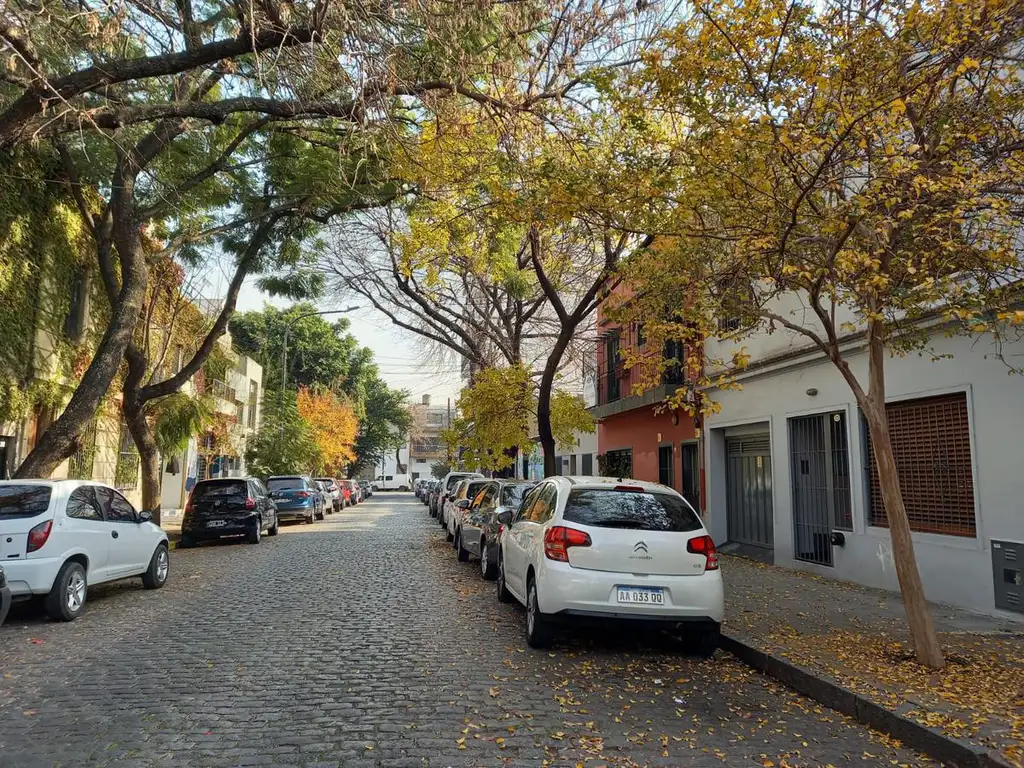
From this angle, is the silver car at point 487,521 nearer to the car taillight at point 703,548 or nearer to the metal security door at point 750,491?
the car taillight at point 703,548

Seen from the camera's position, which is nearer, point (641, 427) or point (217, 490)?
point (217, 490)

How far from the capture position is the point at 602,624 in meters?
6.70

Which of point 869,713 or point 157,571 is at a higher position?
point 157,571

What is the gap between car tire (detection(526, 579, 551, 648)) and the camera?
22.7 feet

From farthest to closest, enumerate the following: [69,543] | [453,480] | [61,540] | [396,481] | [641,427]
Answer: [396,481] → [453,480] → [641,427] → [69,543] → [61,540]

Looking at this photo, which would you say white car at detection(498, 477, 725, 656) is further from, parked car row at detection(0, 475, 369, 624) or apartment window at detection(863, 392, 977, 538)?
parked car row at detection(0, 475, 369, 624)

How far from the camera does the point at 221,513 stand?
1722 cm

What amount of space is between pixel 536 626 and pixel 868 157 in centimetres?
517

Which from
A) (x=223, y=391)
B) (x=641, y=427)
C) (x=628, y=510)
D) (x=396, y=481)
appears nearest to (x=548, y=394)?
(x=641, y=427)

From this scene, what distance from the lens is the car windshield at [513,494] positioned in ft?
40.8

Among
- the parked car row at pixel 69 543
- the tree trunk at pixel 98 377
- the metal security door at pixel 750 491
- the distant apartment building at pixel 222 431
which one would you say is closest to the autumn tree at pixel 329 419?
the distant apartment building at pixel 222 431

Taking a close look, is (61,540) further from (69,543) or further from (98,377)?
(98,377)

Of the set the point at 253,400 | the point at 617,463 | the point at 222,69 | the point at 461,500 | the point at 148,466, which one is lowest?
the point at 461,500

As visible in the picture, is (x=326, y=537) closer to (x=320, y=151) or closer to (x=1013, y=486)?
(x=320, y=151)
